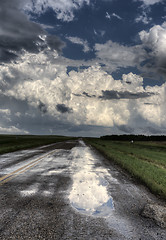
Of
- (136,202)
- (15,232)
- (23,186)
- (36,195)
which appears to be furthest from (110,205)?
(23,186)

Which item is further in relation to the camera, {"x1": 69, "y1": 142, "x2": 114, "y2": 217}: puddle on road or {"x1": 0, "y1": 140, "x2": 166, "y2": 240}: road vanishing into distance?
{"x1": 69, "y1": 142, "x2": 114, "y2": 217}: puddle on road

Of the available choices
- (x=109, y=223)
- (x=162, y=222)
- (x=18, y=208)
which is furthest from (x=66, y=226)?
(x=162, y=222)

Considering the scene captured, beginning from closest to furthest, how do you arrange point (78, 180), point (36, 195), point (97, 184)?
point (36, 195) → point (97, 184) → point (78, 180)

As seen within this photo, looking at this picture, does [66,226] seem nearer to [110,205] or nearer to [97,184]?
[110,205]

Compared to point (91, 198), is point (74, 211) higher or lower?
higher

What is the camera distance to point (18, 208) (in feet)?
14.8

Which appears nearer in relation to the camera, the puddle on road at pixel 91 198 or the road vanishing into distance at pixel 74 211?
the road vanishing into distance at pixel 74 211

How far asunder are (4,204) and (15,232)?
1648mm

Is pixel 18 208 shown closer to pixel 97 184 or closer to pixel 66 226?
pixel 66 226

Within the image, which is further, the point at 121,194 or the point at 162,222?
the point at 121,194

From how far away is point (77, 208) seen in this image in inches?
185

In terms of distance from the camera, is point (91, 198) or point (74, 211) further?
point (91, 198)

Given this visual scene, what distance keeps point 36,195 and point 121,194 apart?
2.63 meters

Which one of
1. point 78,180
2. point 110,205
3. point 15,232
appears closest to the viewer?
point 15,232
